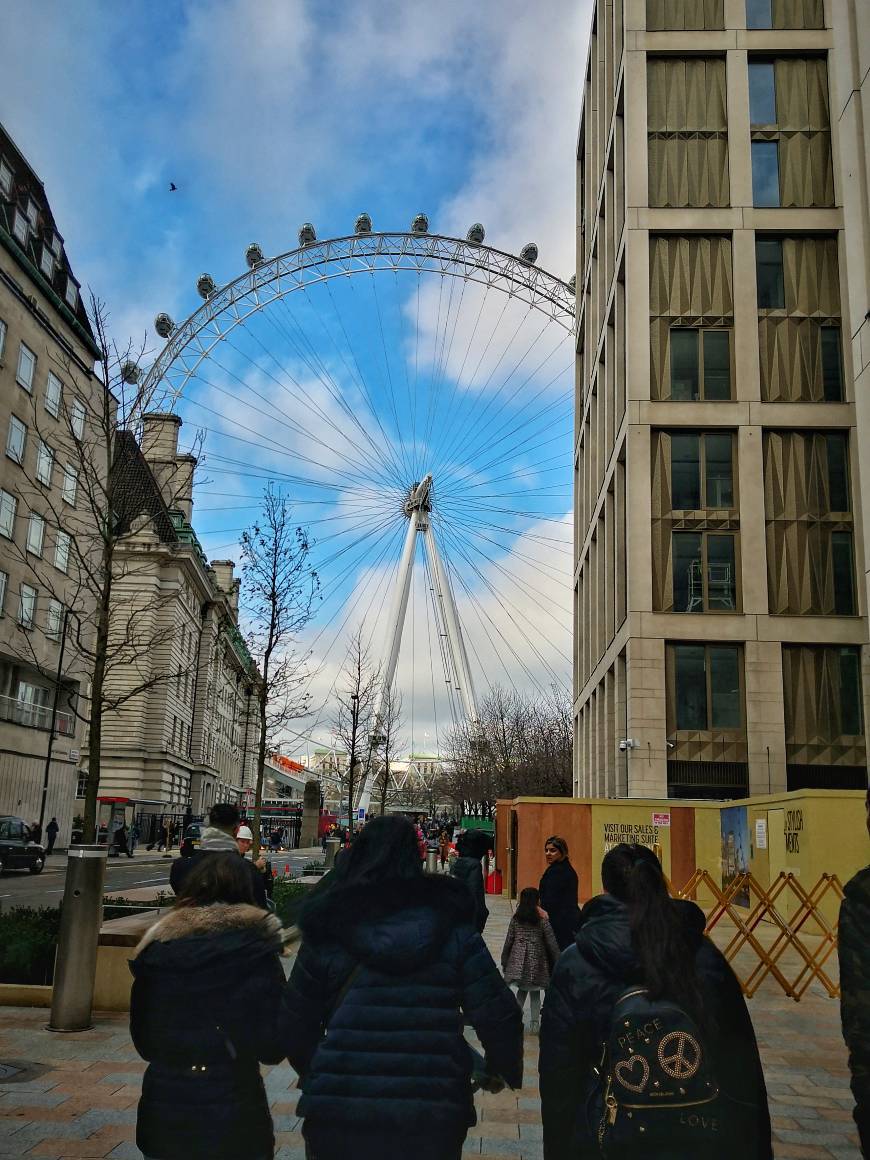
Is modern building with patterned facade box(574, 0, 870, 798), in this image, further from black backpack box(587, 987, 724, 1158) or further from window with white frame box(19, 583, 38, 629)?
black backpack box(587, 987, 724, 1158)

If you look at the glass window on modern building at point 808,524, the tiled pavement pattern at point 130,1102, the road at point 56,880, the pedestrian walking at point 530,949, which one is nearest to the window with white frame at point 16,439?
the road at point 56,880

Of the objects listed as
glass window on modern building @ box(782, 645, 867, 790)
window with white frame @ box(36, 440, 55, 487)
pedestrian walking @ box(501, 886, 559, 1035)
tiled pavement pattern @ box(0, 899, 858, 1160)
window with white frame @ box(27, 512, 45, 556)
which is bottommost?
tiled pavement pattern @ box(0, 899, 858, 1160)

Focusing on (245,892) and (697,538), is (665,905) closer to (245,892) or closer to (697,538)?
(245,892)

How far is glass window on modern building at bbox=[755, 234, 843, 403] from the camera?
35812mm

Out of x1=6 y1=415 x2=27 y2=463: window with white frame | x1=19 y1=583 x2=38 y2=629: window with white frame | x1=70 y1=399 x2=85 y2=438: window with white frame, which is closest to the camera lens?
x1=70 y1=399 x2=85 y2=438: window with white frame

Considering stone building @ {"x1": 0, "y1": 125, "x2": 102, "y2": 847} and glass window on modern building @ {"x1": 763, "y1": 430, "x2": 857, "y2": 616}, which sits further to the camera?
stone building @ {"x1": 0, "y1": 125, "x2": 102, "y2": 847}

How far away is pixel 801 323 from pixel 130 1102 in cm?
3409

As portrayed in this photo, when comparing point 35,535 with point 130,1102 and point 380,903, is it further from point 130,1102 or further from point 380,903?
point 380,903

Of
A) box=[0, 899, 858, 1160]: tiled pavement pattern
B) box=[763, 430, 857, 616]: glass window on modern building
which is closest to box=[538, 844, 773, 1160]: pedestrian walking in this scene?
box=[0, 899, 858, 1160]: tiled pavement pattern

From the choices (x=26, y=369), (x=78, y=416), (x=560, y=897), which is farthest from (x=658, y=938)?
(x=26, y=369)

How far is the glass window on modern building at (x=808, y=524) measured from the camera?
34.4 metres

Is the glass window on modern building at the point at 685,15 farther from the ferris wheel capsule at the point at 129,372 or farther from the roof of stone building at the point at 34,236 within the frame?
the ferris wheel capsule at the point at 129,372

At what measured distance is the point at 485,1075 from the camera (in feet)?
12.8

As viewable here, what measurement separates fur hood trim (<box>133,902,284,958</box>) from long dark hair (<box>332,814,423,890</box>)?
21.5 inches
